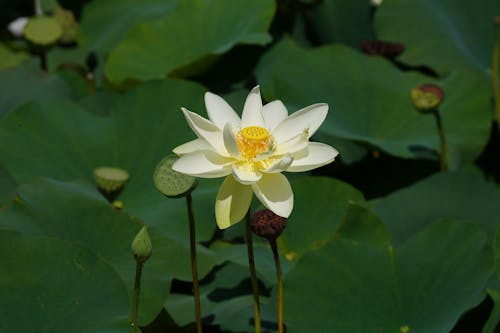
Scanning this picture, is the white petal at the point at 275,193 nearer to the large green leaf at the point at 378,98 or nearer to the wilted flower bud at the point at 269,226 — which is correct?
the wilted flower bud at the point at 269,226

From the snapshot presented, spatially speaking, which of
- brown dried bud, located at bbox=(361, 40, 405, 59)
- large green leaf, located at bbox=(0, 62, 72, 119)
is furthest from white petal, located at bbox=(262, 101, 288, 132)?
brown dried bud, located at bbox=(361, 40, 405, 59)

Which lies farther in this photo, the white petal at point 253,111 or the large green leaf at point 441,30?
the large green leaf at point 441,30

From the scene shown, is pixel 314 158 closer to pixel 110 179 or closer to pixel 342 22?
pixel 110 179

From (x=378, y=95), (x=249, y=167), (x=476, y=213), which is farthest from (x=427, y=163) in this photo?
(x=249, y=167)

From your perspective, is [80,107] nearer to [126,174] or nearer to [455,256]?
[126,174]

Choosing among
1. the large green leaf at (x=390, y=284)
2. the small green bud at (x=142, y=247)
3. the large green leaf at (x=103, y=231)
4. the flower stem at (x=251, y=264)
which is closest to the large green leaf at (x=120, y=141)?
the large green leaf at (x=103, y=231)

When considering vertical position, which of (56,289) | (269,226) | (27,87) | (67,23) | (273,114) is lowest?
(67,23)

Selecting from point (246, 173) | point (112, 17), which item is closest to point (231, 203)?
point (246, 173)
